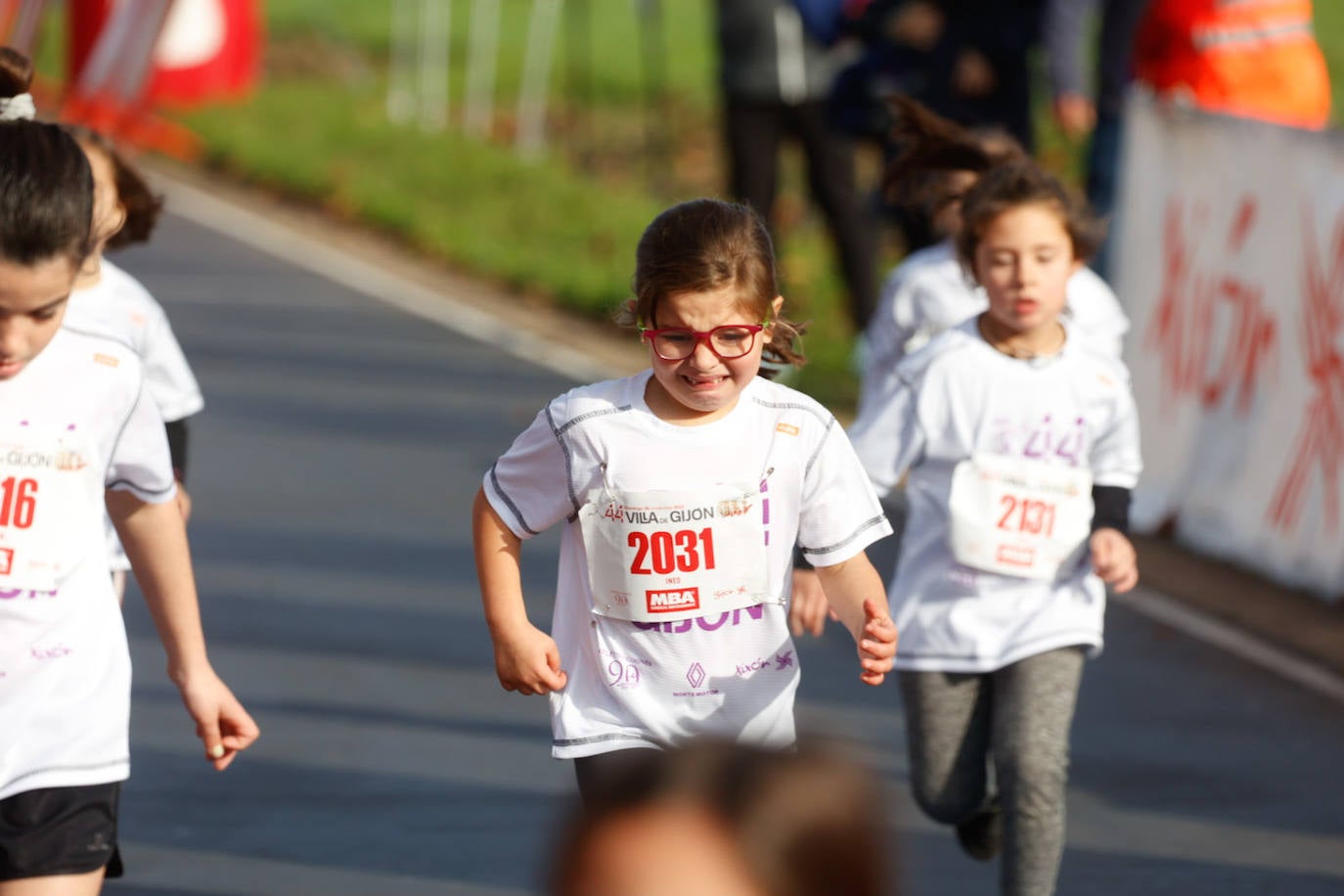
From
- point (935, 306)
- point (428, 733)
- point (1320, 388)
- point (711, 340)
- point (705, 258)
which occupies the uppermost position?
point (705, 258)

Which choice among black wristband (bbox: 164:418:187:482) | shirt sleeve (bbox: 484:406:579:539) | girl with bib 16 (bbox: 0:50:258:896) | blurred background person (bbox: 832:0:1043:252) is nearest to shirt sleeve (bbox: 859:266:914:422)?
black wristband (bbox: 164:418:187:482)

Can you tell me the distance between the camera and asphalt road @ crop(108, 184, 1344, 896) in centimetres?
542

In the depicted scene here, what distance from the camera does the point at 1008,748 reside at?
468 cm

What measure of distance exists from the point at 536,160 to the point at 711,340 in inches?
635

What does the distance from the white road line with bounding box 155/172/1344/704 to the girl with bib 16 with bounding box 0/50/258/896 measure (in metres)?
4.34

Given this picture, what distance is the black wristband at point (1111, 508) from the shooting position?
190 inches

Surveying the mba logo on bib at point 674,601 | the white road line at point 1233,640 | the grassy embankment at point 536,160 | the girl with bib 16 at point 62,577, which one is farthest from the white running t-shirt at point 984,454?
the grassy embankment at point 536,160

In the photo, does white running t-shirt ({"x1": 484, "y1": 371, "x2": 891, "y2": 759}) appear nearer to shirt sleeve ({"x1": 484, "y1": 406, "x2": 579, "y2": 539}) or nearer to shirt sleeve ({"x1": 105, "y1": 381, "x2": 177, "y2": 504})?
shirt sleeve ({"x1": 484, "y1": 406, "x2": 579, "y2": 539})

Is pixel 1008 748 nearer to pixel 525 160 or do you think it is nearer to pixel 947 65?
pixel 947 65

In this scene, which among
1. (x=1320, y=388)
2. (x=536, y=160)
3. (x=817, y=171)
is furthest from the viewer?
(x=536, y=160)

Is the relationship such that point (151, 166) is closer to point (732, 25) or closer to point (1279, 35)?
point (732, 25)

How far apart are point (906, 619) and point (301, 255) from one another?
37.3 feet

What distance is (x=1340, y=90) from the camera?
956 inches

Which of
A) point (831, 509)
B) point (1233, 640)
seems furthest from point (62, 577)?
point (1233, 640)
